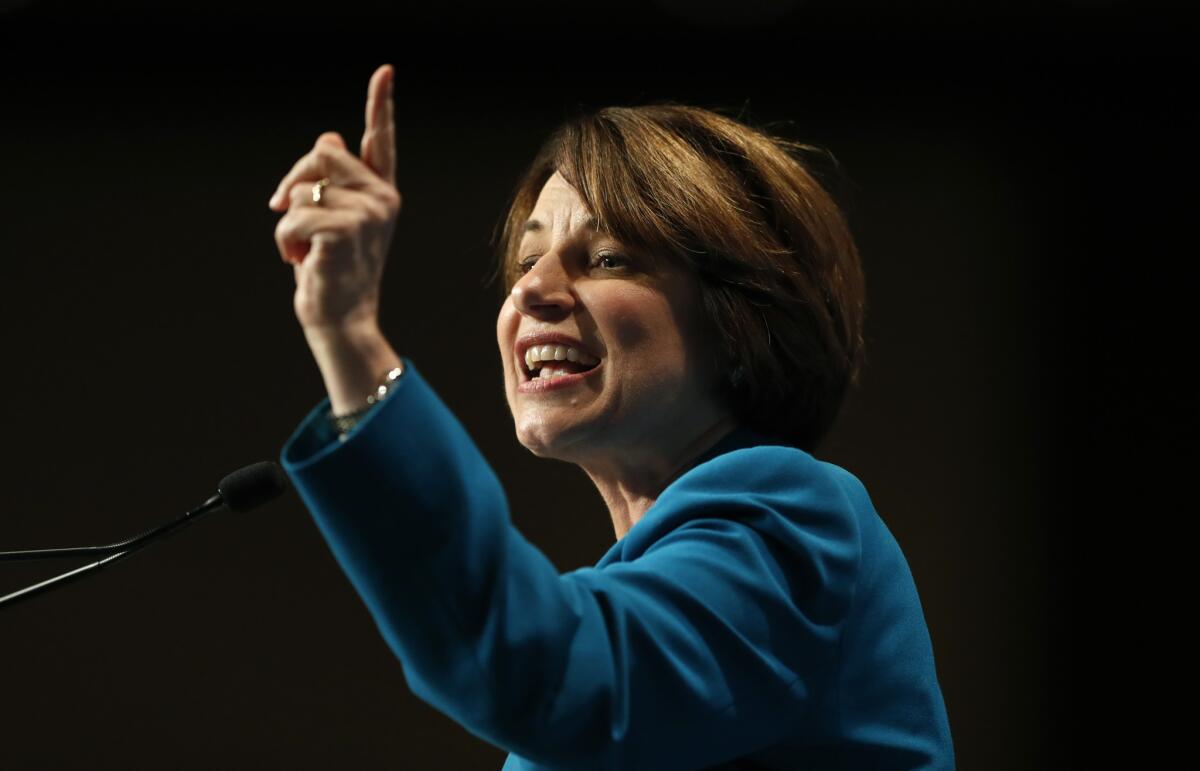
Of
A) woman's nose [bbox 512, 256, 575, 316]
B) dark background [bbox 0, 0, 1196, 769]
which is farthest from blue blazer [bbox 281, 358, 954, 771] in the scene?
dark background [bbox 0, 0, 1196, 769]

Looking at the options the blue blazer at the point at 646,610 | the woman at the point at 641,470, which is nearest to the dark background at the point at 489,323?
the woman at the point at 641,470

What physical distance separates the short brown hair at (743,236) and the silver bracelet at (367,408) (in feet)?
1.70

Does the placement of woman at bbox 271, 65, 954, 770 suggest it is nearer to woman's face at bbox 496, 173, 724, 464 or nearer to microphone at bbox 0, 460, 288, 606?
woman's face at bbox 496, 173, 724, 464

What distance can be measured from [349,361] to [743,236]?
23.6 inches

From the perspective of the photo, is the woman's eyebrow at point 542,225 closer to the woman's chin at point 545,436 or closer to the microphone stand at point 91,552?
the woman's chin at point 545,436

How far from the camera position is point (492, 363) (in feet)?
10.3

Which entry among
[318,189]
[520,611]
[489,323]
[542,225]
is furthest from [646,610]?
[489,323]

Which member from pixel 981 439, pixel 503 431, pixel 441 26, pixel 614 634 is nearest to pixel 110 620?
pixel 503 431

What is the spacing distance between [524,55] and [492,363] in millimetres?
779

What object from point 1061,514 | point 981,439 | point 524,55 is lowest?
point 1061,514

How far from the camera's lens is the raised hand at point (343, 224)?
0.77m

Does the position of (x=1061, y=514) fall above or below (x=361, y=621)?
below

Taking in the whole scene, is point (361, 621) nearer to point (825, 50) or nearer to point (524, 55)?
point (524, 55)

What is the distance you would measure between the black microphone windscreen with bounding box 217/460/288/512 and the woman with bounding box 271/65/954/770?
25 cm
